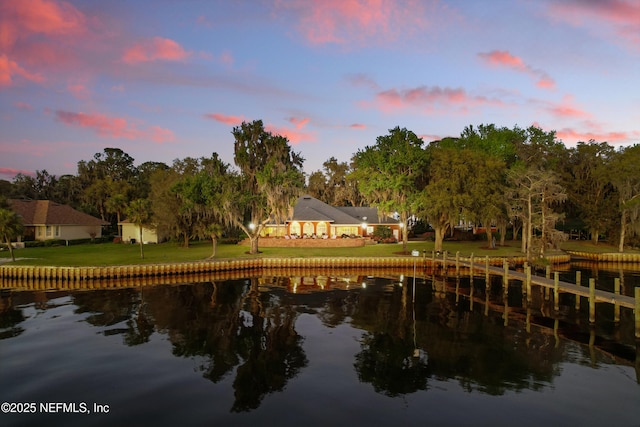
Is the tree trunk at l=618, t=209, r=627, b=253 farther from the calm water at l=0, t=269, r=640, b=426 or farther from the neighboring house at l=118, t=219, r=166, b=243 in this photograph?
the neighboring house at l=118, t=219, r=166, b=243

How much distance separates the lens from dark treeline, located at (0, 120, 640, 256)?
42.9 meters

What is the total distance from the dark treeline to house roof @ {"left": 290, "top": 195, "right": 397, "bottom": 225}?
11584 mm

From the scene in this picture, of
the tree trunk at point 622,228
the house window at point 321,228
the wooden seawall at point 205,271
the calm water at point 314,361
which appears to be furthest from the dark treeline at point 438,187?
the calm water at point 314,361

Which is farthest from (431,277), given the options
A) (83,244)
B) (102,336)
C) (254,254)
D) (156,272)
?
(83,244)

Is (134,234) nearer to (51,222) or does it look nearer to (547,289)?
(51,222)

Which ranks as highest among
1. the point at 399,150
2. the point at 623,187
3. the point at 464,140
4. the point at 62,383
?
the point at 464,140

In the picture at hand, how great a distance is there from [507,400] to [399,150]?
36.3 m

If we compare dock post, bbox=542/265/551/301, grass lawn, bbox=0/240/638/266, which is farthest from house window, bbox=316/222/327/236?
dock post, bbox=542/265/551/301

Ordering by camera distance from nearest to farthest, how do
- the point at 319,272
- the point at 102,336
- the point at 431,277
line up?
the point at 102,336 < the point at 431,277 < the point at 319,272

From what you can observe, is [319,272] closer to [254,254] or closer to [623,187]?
[254,254]

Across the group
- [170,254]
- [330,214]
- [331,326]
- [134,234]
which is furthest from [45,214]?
[331,326]

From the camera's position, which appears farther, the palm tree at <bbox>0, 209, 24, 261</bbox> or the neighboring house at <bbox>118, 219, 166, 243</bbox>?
the neighboring house at <bbox>118, 219, 166, 243</bbox>

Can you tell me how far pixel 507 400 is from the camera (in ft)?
42.7

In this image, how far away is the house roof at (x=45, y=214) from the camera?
180 feet
